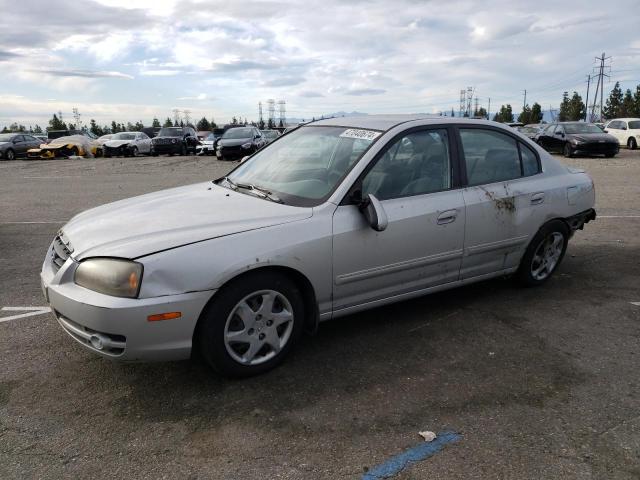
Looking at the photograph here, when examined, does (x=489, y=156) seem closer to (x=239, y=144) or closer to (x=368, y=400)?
(x=368, y=400)

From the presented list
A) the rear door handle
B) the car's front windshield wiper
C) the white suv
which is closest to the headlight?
the car's front windshield wiper

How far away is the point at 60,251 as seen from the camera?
3.45 metres

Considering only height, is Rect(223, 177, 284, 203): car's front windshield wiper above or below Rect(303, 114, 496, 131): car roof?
below

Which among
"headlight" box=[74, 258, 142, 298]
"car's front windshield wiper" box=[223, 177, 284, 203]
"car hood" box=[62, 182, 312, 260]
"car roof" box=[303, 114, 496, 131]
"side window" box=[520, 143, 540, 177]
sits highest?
"car roof" box=[303, 114, 496, 131]

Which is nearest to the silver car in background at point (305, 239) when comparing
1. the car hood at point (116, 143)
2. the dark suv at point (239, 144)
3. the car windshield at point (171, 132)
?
the dark suv at point (239, 144)

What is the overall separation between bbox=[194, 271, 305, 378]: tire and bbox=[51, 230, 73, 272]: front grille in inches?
39.3

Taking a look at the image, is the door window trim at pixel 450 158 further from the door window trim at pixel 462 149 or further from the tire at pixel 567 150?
the tire at pixel 567 150

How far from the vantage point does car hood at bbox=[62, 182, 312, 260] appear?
3051 millimetres

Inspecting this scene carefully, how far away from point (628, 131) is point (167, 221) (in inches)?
1121

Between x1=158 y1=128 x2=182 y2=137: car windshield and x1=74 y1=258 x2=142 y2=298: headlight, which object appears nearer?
x1=74 y1=258 x2=142 y2=298: headlight

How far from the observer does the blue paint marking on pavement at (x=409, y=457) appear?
244 cm

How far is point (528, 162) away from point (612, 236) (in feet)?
10.0

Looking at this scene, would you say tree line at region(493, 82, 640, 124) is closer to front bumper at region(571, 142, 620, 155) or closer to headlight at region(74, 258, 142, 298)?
front bumper at region(571, 142, 620, 155)

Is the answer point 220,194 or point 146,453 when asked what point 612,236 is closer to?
point 220,194
